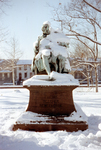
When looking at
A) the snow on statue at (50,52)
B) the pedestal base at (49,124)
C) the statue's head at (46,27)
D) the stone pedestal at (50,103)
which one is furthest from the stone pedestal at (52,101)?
the statue's head at (46,27)

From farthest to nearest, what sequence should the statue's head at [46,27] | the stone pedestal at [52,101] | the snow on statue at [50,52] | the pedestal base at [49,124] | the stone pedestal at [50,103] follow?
the statue's head at [46,27]
the snow on statue at [50,52]
the stone pedestal at [52,101]
the stone pedestal at [50,103]
the pedestal base at [49,124]

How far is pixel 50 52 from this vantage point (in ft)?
12.1

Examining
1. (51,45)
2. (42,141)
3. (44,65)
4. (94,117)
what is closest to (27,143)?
(42,141)

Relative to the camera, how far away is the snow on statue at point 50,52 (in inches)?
145

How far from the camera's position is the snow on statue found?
12.1 feet

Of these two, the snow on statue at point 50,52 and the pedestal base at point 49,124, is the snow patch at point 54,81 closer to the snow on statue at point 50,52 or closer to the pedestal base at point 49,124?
the snow on statue at point 50,52

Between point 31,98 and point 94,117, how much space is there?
6.04 ft

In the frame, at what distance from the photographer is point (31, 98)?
11.1 feet

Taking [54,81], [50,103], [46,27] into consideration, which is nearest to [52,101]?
[50,103]

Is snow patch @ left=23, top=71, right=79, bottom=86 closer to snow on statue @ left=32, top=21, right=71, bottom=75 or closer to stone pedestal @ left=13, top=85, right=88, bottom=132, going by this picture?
stone pedestal @ left=13, top=85, right=88, bottom=132

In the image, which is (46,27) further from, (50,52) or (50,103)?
(50,103)

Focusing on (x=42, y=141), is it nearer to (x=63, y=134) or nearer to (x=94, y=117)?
(x=63, y=134)

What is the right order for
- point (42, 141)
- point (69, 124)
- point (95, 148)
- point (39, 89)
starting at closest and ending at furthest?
point (95, 148) < point (42, 141) < point (69, 124) < point (39, 89)

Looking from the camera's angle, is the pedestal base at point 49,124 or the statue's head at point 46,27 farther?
the statue's head at point 46,27
